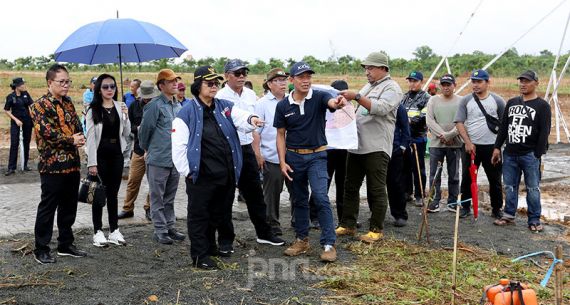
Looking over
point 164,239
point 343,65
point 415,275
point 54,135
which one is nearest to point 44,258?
point 54,135

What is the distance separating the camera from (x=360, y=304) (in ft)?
16.8

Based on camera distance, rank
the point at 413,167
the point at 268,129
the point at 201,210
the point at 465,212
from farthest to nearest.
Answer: the point at 413,167, the point at 465,212, the point at 268,129, the point at 201,210

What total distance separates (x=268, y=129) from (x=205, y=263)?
1.91 metres

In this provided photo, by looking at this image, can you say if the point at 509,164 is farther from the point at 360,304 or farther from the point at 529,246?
the point at 360,304

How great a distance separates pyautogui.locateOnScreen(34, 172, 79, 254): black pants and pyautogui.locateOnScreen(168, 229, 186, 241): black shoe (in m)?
1.25

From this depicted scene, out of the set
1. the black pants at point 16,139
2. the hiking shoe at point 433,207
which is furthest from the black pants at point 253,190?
the black pants at point 16,139

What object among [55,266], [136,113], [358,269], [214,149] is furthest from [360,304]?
[136,113]

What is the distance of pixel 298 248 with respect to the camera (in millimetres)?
6523

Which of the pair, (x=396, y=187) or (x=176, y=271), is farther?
(x=396, y=187)

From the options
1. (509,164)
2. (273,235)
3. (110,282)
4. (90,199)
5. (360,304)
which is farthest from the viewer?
(509,164)

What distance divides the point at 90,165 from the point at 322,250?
2.59 metres

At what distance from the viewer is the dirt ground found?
5227mm

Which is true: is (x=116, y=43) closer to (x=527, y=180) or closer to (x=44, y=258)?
(x=44, y=258)

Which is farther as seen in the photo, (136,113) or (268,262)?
(136,113)
